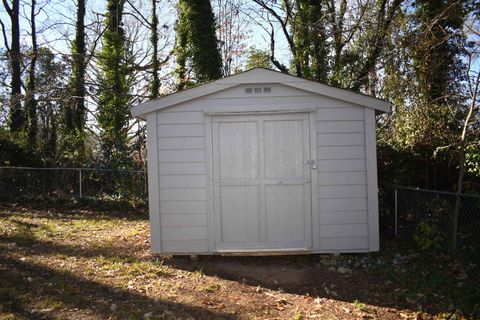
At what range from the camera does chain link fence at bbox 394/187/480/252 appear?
7168mm

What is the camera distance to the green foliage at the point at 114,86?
1461 centimetres

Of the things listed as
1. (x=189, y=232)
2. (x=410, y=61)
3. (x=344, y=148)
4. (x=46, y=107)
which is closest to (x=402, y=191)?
(x=344, y=148)

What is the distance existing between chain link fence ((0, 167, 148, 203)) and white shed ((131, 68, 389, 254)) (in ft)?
19.1

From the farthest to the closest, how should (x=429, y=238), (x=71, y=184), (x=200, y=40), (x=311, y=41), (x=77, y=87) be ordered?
(x=77, y=87)
(x=200, y=40)
(x=311, y=41)
(x=71, y=184)
(x=429, y=238)

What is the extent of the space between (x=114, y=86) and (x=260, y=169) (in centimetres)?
1175

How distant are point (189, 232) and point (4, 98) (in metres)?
14.1

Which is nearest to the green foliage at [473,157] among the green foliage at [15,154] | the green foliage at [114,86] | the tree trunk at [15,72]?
the green foliage at [114,86]

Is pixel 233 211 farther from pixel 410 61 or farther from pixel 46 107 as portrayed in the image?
pixel 46 107

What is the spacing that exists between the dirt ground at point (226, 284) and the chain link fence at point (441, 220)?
36 centimetres

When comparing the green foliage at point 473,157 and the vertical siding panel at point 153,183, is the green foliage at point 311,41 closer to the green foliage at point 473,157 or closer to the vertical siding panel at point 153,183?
the green foliage at point 473,157

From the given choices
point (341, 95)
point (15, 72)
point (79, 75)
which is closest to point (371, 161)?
point (341, 95)

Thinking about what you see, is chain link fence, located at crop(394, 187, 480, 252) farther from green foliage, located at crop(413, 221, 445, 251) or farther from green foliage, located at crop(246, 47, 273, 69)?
green foliage, located at crop(246, 47, 273, 69)

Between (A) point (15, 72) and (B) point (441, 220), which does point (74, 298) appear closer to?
→ (B) point (441, 220)

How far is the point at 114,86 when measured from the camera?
55.6 ft
